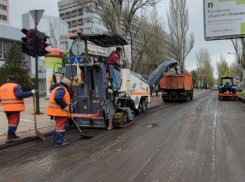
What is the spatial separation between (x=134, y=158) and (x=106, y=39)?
5064 millimetres

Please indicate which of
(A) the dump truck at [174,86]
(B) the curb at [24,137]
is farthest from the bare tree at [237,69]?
(B) the curb at [24,137]

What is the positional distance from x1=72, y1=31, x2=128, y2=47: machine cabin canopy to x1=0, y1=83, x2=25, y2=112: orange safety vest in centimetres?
298

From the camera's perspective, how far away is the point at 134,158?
172 inches

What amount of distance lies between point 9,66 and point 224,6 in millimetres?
23436

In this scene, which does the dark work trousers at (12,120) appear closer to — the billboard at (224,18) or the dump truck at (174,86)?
the dump truck at (174,86)

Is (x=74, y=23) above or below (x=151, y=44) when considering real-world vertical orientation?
above

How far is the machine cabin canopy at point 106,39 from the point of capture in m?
7.38

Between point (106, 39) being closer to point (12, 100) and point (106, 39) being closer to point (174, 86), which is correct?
point (12, 100)

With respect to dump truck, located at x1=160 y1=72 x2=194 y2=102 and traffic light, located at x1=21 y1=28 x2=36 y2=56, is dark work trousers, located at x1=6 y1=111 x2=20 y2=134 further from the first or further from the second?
dump truck, located at x1=160 y1=72 x2=194 y2=102

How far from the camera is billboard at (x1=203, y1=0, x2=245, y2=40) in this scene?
14.4 m

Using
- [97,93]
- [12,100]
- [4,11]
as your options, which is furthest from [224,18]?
[4,11]

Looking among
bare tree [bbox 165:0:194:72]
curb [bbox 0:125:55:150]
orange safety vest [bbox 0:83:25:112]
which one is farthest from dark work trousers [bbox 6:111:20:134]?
bare tree [bbox 165:0:194:72]

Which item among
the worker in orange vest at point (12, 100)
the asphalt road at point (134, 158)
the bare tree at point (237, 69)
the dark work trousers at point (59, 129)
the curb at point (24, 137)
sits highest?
the bare tree at point (237, 69)

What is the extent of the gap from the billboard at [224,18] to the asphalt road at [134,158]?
10833 mm
